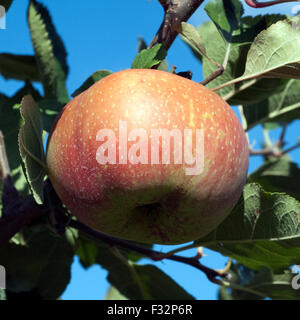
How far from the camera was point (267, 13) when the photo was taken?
4.60 ft

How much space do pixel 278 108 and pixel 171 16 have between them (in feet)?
2.62

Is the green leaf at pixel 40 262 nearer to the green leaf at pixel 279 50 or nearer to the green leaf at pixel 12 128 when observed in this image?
the green leaf at pixel 12 128

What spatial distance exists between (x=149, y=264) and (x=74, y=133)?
31.1 inches

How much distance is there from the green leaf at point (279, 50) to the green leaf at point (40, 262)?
878mm

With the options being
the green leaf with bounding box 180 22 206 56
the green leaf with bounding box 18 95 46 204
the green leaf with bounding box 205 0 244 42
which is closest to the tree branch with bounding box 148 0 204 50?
the green leaf with bounding box 180 22 206 56

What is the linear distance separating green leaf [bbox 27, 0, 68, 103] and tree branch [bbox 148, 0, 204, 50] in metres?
0.55

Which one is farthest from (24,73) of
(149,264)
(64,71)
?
(149,264)

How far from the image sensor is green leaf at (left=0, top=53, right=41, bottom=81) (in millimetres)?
1981

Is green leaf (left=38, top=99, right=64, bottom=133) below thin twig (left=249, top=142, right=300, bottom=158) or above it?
above

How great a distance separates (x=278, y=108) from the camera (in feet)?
6.31

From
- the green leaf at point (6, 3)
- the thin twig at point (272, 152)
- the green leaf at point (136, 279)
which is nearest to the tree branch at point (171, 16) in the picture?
the green leaf at point (6, 3)

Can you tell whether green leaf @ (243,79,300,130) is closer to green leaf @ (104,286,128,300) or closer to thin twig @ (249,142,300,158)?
thin twig @ (249,142,300,158)

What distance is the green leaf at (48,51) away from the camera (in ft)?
5.78

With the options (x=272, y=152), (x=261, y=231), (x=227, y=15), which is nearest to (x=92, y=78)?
(x=227, y=15)
